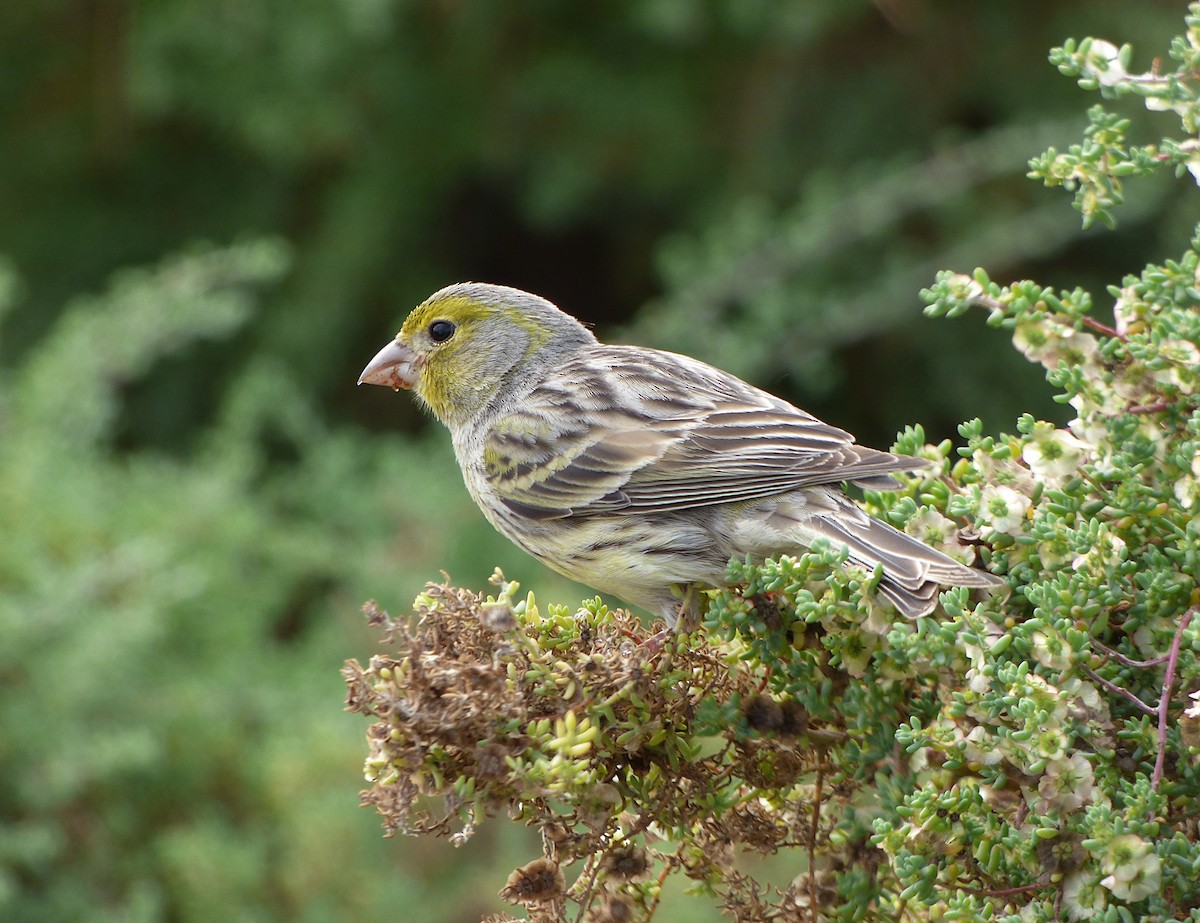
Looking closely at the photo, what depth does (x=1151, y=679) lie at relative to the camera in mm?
2115

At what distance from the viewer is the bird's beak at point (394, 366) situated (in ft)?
14.7

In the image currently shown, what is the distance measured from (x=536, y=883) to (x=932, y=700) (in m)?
0.69

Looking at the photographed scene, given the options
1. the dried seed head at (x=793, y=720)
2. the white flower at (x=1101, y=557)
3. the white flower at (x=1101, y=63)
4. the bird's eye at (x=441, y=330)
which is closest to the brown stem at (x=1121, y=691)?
the white flower at (x=1101, y=557)

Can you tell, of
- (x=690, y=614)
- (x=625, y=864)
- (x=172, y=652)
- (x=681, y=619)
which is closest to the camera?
(x=625, y=864)

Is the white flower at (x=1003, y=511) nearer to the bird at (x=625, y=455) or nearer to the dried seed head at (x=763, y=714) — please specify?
the bird at (x=625, y=455)

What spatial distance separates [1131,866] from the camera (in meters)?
1.91

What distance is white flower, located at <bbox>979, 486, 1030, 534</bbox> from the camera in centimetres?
218

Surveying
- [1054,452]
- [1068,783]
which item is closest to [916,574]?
[1054,452]

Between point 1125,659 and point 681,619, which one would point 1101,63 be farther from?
point 681,619

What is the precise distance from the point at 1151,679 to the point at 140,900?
3993 millimetres

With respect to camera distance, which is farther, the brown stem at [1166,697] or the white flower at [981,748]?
the white flower at [981,748]

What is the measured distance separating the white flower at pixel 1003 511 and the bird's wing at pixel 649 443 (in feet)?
2.44

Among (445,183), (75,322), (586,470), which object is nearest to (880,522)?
(586,470)

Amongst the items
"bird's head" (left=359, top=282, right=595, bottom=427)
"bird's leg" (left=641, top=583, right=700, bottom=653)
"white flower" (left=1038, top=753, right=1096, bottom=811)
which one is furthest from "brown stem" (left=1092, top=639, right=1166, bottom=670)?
"bird's head" (left=359, top=282, right=595, bottom=427)
